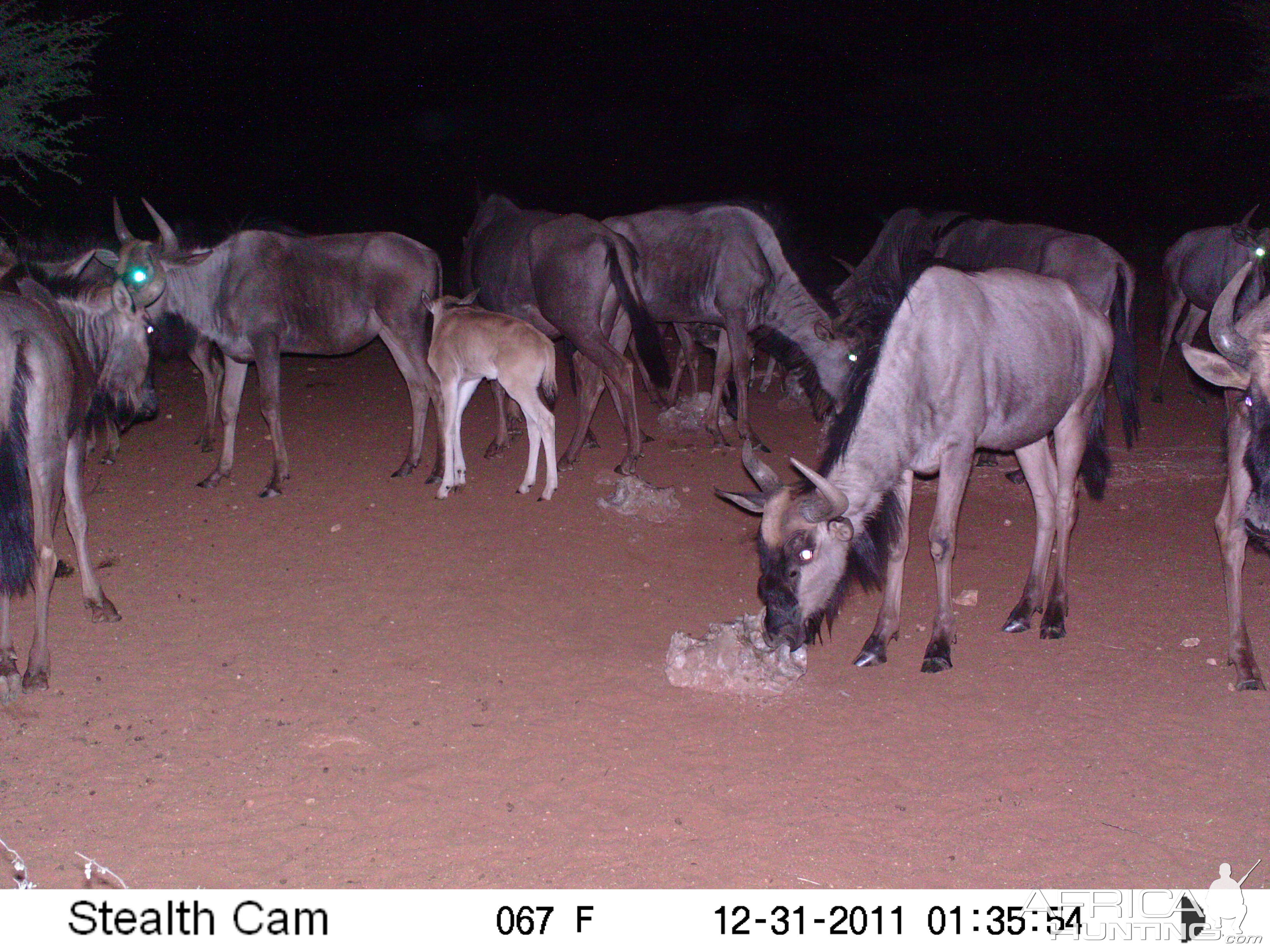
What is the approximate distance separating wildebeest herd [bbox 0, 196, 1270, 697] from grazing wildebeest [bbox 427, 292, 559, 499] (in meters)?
0.02

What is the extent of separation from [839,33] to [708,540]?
38.8 meters

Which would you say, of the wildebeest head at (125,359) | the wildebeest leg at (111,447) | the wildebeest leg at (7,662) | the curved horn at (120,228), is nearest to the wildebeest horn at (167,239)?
the curved horn at (120,228)

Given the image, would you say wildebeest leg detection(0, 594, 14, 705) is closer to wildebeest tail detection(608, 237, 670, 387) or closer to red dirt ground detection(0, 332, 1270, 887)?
red dirt ground detection(0, 332, 1270, 887)

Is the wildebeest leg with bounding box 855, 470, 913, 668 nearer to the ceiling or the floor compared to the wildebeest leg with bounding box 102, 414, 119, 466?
nearer to the ceiling

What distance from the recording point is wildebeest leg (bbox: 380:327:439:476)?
29.5 ft

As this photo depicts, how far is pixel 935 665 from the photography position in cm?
577

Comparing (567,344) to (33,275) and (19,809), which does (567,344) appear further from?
(19,809)

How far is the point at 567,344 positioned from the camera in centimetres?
1089

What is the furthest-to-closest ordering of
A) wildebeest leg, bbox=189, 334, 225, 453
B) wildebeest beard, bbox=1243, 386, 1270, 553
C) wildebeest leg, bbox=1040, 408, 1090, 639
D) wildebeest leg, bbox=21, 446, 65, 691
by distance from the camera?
wildebeest leg, bbox=189, 334, 225, 453, wildebeest leg, bbox=1040, 408, 1090, 639, wildebeest leg, bbox=21, 446, 65, 691, wildebeest beard, bbox=1243, 386, 1270, 553

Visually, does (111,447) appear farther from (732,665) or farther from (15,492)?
(732,665)

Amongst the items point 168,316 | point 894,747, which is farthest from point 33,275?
point 894,747

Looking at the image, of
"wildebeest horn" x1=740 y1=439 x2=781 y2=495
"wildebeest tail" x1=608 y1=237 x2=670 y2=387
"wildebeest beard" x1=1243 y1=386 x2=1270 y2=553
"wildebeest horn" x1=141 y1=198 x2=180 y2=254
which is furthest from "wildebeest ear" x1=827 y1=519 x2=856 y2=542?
"wildebeest horn" x1=141 y1=198 x2=180 y2=254

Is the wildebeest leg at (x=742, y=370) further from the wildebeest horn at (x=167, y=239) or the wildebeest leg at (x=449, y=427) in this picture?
the wildebeest horn at (x=167, y=239)

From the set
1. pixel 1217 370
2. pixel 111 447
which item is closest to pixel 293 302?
pixel 111 447
